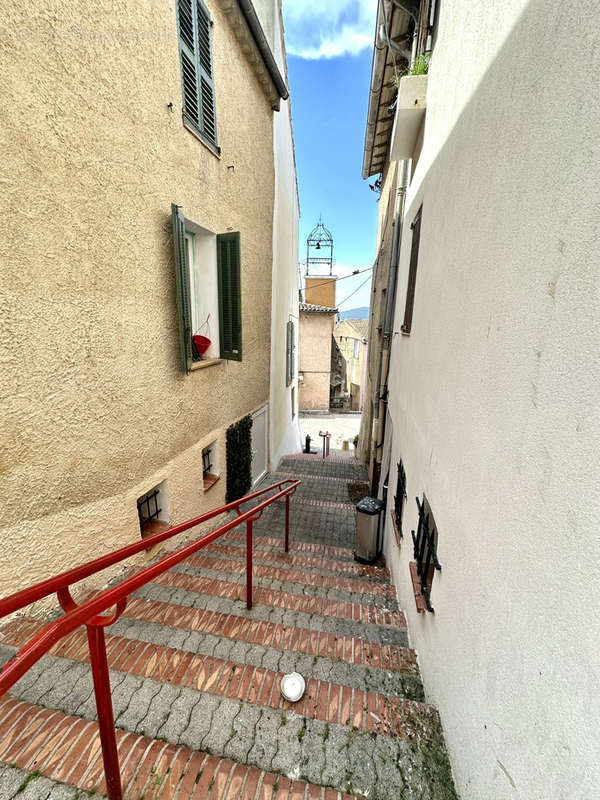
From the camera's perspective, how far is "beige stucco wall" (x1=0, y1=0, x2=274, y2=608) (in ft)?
8.07

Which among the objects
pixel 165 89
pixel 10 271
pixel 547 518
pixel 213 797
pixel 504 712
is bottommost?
pixel 213 797

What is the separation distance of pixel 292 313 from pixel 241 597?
10227 mm

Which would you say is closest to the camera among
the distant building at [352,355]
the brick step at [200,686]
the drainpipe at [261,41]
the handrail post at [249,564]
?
the brick step at [200,686]

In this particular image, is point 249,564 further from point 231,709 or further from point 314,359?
point 314,359

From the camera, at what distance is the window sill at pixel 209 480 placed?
216 inches

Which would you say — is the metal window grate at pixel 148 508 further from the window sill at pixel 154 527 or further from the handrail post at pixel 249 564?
the handrail post at pixel 249 564

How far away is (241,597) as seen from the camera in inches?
129

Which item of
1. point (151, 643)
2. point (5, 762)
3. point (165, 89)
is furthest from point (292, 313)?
point (5, 762)

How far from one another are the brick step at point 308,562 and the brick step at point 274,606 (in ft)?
3.07

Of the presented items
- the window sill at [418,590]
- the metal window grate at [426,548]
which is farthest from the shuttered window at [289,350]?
the window sill at [418,590]

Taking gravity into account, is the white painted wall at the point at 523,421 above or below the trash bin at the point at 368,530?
above

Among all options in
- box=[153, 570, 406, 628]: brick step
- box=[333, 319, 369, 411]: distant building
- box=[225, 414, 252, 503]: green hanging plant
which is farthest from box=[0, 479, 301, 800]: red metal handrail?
box=[333, 319, 369, 411]: distant building

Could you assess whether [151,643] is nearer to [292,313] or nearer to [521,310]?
[521,310]

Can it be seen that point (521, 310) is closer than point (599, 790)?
No
